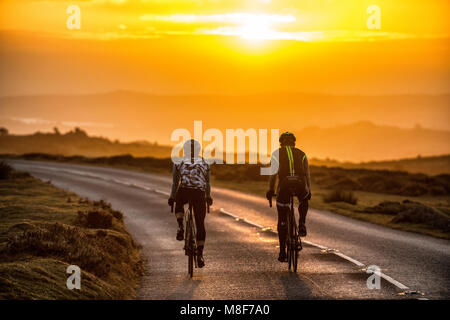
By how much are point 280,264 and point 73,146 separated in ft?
426

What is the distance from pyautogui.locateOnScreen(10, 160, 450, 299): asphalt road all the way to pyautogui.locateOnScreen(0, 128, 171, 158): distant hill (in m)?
108

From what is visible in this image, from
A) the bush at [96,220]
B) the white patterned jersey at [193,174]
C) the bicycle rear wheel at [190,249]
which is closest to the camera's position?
the white patterned jersey at [193,174]

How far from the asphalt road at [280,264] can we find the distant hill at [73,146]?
10759 centimetres

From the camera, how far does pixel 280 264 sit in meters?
13.6

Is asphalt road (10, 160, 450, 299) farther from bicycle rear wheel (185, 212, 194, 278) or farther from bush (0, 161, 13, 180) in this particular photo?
bush (0, 161, 13, 180)

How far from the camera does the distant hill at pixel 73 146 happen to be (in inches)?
5153

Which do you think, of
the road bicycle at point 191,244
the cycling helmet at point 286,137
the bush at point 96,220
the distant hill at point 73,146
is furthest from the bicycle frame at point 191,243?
the distant hill at point 73,146

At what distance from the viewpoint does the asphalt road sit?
11062mm

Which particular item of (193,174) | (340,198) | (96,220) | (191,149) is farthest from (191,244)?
(340,198)

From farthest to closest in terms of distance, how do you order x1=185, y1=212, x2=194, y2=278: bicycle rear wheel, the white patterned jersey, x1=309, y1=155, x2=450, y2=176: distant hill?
x1=309, y1=155, x2=450, y2=176: distant hill < x1=185, y1=212, x2=194, y2=278: bicycle rear wheel < the white patterned jersey

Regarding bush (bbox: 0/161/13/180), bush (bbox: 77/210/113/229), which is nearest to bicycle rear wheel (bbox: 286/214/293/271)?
bush (bbox: 77/210/113/229)

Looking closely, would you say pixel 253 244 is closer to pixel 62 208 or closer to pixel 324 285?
pixel 324 285

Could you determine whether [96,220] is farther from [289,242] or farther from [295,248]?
[295,248]

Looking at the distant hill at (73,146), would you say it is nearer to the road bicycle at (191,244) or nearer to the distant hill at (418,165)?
the distant hill at (418,165)
